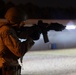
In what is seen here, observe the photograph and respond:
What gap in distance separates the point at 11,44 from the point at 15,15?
12cm

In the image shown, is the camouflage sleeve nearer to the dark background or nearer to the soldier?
the soldier

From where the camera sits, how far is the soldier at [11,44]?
0.87 meters

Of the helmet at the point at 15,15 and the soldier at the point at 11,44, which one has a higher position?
→ the helmet at the point at 15,15

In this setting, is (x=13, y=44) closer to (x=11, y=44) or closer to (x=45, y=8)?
(x=11, y=44)

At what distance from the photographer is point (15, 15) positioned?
0.91 m

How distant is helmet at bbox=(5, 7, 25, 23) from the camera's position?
0.91 metres

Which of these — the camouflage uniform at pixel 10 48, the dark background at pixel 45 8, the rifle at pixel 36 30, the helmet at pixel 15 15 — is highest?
the dark background at pixel 45 8

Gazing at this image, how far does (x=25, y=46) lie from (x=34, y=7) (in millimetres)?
276

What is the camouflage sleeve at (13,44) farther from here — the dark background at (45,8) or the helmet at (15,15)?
the dark background at (45,8)

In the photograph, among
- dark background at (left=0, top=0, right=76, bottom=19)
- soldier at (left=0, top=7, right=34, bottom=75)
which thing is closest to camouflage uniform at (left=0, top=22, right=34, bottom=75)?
soldier at (left=0, top=7, right=34, bottom=75)

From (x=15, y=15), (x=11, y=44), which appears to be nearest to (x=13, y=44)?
(x=11, y=44)

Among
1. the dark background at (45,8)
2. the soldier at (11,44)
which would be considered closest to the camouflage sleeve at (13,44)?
the soldier at (11,44)

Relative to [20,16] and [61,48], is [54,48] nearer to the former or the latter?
[61,48]

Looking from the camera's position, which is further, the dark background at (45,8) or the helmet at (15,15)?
the dark background at (45,8)
